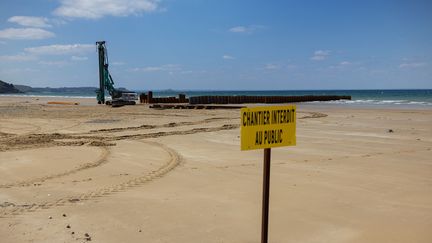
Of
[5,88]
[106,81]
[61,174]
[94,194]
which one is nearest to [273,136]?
[94,194]

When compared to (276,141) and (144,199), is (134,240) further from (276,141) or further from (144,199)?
(276,141)

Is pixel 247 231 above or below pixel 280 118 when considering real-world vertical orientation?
below

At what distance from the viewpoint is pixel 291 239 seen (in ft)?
15.4

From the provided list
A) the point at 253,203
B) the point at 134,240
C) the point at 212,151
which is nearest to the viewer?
the point at 134,240

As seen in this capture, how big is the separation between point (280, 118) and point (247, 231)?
5.34 ft

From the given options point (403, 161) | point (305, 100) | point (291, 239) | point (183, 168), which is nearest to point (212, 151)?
point (183, 168)

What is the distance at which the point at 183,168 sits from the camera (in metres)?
8.31

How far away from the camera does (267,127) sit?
3869 mm

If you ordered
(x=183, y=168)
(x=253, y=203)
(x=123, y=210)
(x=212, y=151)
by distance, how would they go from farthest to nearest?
(x=212, y=151) → (x=183, y=168) → (x=253, y=203) → (x=123, y=210)

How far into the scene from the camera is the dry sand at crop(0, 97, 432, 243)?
4.88 m

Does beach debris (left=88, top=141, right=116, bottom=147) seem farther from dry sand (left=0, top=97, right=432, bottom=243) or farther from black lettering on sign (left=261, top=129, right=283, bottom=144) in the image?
black lettering on sign (left=261, top=129, right=283, bottom=144)

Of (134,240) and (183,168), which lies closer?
(134,240)

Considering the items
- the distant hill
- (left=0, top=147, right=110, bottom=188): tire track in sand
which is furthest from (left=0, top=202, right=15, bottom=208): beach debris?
the distant hill

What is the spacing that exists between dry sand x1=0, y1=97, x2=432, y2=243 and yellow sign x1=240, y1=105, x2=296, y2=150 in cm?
135
